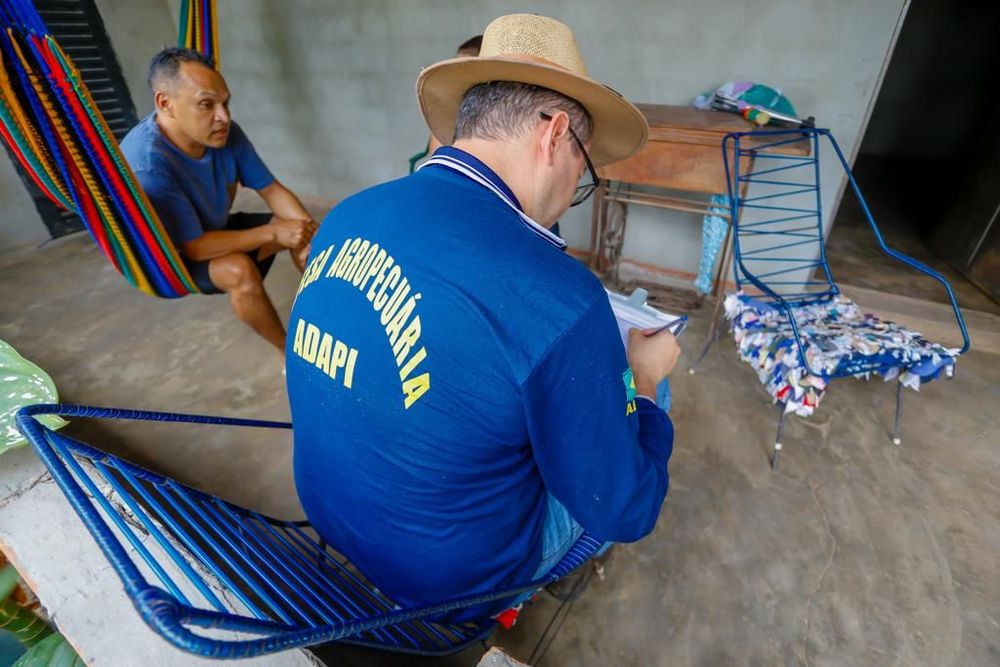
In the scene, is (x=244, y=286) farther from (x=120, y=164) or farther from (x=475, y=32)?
(x=475, y=32)

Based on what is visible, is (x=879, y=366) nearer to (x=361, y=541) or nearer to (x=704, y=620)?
(x=704, y=620)

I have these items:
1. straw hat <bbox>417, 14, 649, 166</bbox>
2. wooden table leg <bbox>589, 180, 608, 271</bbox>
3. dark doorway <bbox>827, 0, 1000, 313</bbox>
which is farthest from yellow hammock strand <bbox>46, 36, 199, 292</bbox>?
dark doorway <bbox>827, 0, 1000, 313</bbox>

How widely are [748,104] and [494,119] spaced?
1.98 m

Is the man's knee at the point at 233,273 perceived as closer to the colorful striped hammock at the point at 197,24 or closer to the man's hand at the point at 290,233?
the man's hand at the point at 290,233

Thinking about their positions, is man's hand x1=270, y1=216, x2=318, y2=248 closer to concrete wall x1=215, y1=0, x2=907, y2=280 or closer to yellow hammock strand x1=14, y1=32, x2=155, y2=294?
yellow hammock strand x1=14, y1=32, x2=155, y2=294

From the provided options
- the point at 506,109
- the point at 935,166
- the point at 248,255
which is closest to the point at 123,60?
the point at 248,255

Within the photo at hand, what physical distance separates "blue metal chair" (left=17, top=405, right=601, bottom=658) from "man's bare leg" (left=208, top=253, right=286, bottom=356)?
1.07m

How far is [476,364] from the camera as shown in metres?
0.70

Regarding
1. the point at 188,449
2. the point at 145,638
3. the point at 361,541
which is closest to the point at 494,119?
the point at 361,541

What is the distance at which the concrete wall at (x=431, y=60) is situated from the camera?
7.59 ft

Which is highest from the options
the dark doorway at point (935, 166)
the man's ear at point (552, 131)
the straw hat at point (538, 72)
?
the straw hat at point (538, 72)

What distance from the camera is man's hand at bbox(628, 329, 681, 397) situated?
1.09 metres

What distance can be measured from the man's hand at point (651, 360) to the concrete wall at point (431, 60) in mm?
2048

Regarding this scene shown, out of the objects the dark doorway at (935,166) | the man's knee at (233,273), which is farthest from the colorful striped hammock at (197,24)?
the dark doorway at (935,166)
